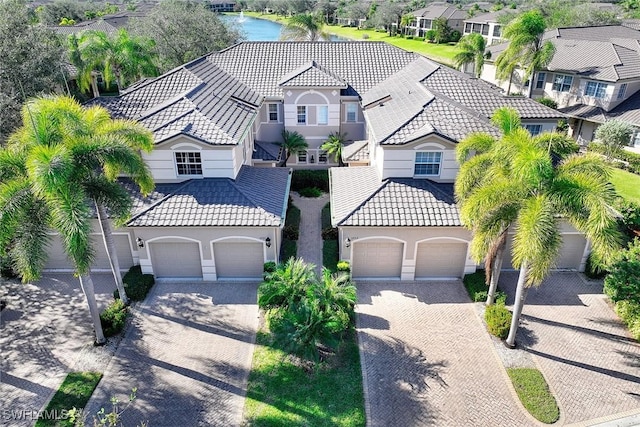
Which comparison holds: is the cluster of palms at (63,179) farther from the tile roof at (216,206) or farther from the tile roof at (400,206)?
the tile roof at (400,206)

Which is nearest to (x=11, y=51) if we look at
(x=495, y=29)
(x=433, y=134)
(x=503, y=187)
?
(x=433, y=134)

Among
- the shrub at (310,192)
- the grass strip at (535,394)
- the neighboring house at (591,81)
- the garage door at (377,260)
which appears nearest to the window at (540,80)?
the neighboring house at (591,81)

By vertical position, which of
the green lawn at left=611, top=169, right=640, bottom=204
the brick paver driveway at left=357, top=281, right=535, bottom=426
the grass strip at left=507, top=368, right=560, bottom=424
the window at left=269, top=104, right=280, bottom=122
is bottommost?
the brick paver driveway at left=357, top=281, right=535, bottom=426

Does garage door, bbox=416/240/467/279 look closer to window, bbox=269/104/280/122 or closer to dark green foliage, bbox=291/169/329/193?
dark green foliage, bbox=291/169/329/193

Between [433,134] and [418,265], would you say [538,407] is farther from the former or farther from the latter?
[433,134]

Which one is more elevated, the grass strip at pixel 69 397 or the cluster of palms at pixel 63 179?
the cluster of palms at pixel 63 179

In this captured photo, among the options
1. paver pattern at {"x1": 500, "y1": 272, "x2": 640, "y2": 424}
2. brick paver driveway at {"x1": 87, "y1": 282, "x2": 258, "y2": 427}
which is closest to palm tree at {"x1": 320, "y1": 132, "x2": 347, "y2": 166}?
brick paver driveway at {"x1": 87, "y1": 282, "x2": 258, "y2": 427}

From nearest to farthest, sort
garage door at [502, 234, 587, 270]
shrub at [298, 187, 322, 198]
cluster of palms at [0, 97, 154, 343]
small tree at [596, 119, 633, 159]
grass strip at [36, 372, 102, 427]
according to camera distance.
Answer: cluster of palms at [0, 97, 154, 343]
grass strip at [36, 372, 102, 427]
garage door at [502, 234, 587, 270]
shrub at [298, 187, 322, 198]
small tree at [596, 119, 633, 159]

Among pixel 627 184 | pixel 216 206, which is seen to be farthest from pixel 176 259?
pixel 627 184
